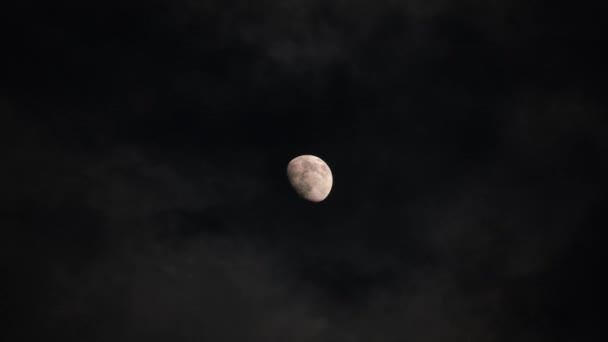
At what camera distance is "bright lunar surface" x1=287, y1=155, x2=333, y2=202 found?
116ft

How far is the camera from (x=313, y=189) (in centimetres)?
3547

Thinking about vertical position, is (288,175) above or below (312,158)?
below

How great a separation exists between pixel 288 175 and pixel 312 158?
11.5 feet

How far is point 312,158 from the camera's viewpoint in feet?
124

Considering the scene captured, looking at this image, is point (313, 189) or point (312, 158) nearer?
point (313, 189)

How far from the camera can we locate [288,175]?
35844 millimetres

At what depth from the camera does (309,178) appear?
35312 millimetres

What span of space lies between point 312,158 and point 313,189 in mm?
3827

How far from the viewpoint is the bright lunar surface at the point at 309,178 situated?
3522 centimetres

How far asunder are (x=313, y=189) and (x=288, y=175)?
267cm

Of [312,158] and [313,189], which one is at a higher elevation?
[312,158]
